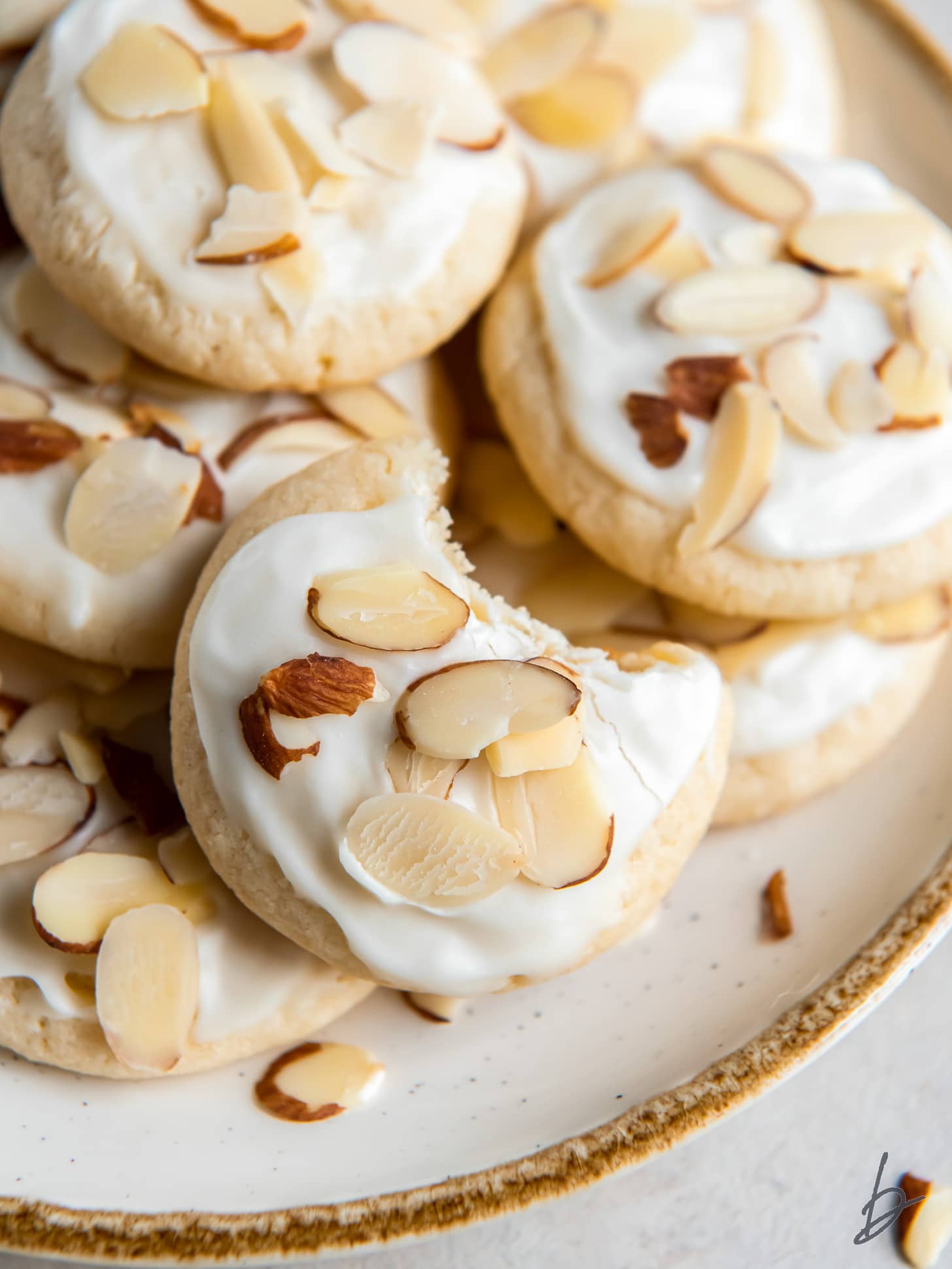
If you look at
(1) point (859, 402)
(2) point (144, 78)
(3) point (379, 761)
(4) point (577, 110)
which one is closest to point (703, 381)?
(1) point (859, 402)

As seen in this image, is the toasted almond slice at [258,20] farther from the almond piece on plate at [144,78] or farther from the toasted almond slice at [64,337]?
the toasted almond slice at [64,337]

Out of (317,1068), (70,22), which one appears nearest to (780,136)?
(70,22)

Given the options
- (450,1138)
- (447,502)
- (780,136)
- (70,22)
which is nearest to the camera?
(450,1138)

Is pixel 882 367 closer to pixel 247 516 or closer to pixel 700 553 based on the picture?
pixel 700 553

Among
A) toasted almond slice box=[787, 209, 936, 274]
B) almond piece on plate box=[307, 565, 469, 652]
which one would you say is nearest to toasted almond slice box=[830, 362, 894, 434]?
toasted almond slice box=[787, 209, 936, 274]

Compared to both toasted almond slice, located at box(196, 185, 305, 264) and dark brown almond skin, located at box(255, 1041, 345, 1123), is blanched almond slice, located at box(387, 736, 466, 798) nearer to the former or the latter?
dark brown almond skin, located at box(255, 1041, 345, 1123)

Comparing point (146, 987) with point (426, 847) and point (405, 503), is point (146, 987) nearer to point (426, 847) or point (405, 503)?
point (426, 847)
